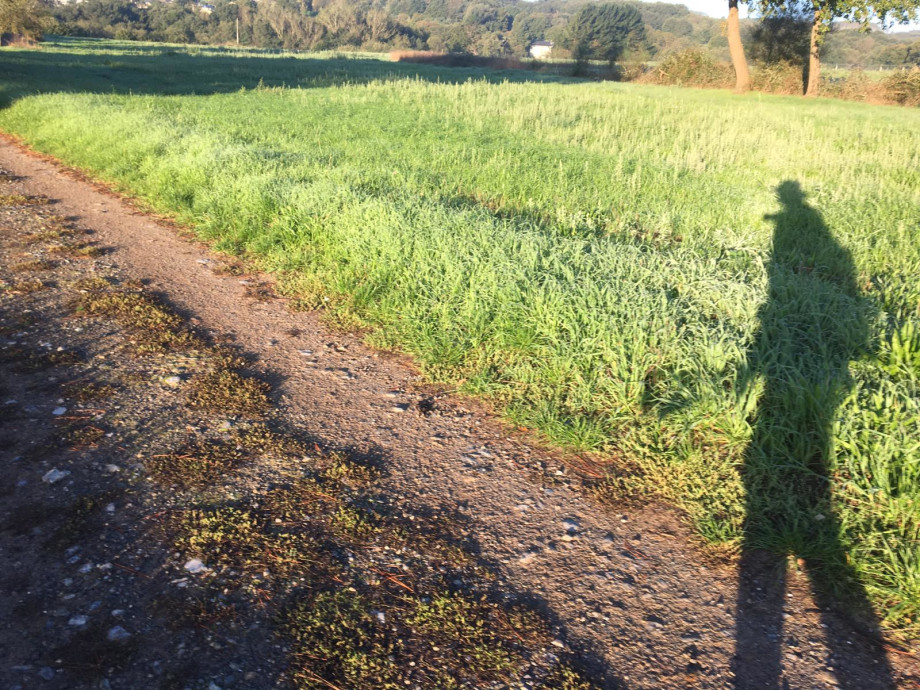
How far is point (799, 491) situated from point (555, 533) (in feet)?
4.48

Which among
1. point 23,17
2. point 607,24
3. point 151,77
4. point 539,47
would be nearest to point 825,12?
point 151,77

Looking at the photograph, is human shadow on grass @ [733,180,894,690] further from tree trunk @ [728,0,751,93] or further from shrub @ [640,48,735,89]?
shrub @ [640,48,735,89]

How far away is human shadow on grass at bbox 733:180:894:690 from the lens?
253 centimetres

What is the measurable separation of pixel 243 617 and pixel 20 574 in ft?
3.34

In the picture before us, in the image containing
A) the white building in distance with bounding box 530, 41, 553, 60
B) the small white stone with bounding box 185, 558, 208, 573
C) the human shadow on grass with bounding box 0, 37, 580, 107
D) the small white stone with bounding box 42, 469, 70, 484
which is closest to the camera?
the small white stone with bounding box 185, 558, 208, 573

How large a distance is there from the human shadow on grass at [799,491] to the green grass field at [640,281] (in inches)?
0.8

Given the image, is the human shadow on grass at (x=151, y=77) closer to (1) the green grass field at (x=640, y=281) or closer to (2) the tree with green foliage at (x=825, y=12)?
(1) the green grass field at (x=640, y=281)

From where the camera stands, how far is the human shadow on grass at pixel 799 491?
2.53 metres

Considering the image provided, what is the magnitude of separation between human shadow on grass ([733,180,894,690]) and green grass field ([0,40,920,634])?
20mm

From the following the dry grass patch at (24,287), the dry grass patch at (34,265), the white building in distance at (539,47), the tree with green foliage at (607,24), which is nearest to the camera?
the dry grass patch at (24,287)

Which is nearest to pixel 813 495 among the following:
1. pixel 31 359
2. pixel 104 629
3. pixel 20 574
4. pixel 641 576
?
pixel 641 576

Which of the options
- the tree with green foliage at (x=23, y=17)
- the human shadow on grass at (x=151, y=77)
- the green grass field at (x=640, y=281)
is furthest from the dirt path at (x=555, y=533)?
the tree with green foliage at (x=23, y=17)

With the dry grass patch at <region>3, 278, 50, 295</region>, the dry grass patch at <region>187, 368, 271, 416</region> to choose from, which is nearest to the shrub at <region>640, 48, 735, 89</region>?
the dry grass patch at <region>3, 278, 50, 295</region>

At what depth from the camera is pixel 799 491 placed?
330 cm
